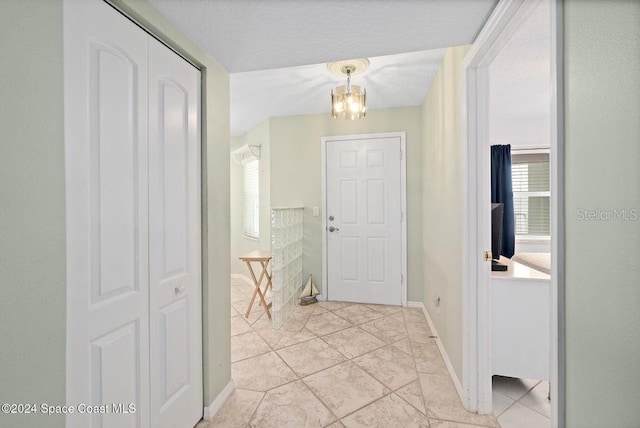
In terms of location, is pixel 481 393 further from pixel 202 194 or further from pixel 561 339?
pixel 202 194

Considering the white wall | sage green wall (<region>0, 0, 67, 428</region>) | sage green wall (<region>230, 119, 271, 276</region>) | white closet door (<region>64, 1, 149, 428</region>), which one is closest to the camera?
sage green wall (<region>0, 0, 67, 428</region>)

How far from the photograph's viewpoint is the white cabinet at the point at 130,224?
3.26 ft

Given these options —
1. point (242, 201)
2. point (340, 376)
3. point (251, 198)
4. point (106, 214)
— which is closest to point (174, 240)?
point (106, 214)

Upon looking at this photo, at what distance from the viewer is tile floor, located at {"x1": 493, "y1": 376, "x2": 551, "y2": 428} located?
1658mm

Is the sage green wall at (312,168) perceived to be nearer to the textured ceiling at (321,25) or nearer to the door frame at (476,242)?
the door frame at (476,242)

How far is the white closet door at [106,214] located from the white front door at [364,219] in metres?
2.64

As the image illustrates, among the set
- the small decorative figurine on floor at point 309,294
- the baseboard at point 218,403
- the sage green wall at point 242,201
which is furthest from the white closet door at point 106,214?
the sage green wall at point 242,201

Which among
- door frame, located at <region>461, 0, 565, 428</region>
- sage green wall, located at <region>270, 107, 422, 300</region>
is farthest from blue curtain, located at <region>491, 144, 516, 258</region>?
door frame, located at <region>461, 0, 565, 428</region>

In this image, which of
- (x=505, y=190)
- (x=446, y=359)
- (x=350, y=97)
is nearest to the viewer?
(x=446, y=359)

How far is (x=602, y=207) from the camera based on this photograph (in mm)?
715

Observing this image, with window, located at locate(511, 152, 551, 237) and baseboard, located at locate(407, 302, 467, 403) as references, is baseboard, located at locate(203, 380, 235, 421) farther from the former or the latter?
window, located at locate(511, 152, 551, 237)

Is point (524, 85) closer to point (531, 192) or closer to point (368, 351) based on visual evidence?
point (531, 192)

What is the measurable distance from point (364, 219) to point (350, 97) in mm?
1664

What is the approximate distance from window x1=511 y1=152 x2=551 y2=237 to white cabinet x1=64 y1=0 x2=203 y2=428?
4514 millimetres
